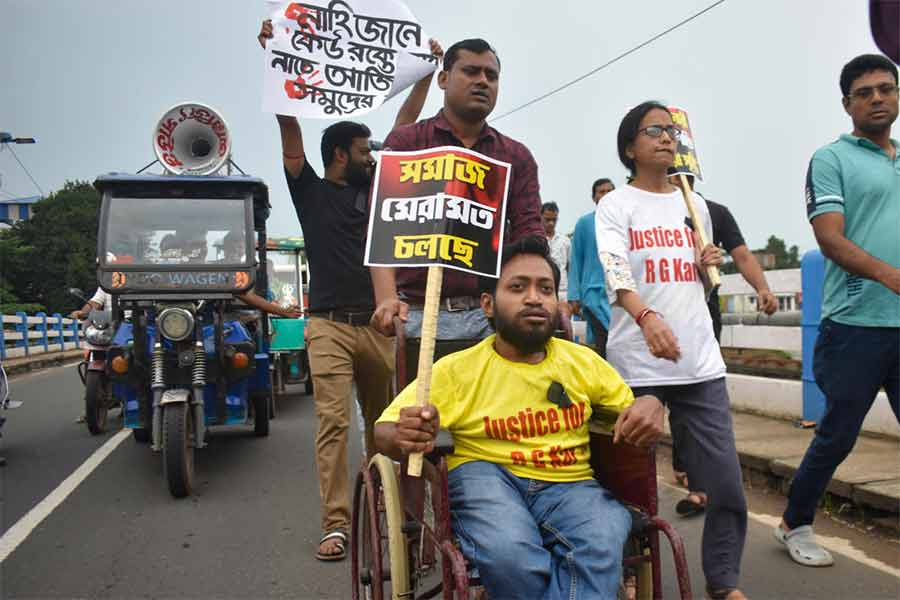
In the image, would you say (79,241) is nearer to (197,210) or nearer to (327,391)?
(197,210)

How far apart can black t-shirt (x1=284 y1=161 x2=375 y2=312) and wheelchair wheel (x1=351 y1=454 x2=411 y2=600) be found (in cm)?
148

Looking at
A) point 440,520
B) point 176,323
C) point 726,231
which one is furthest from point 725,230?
point 176,323

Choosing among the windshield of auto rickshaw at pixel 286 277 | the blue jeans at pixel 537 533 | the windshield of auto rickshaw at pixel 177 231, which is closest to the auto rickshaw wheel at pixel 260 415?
the windshield of auto rickshaw at pixel 177 231

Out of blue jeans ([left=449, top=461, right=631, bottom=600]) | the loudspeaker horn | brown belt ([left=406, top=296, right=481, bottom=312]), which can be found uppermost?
the loudspeaker horn

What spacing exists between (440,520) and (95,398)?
→ 6.95 m

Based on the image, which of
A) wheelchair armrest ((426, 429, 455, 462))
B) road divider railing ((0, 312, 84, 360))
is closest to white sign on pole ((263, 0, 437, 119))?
wheelchair armrest ((426, 429, 455, 462))

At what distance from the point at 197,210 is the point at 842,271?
16.8 ft

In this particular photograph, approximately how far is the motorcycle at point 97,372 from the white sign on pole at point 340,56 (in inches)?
192

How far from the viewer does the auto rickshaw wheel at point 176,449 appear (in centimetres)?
554

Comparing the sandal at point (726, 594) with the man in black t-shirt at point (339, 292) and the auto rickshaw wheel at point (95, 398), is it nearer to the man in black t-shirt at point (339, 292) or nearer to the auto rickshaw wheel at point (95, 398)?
the man in black t-shirt at point (339, 292)

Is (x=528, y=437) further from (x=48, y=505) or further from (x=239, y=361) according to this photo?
(x=239, y=361)

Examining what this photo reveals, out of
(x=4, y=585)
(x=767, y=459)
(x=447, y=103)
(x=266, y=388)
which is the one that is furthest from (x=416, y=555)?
(x=266, y=388)

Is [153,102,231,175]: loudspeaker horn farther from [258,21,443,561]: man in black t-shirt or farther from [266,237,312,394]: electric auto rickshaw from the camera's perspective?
[258,21,443,561]: man in black t-shirt

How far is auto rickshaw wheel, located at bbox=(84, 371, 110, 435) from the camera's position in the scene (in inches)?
327
